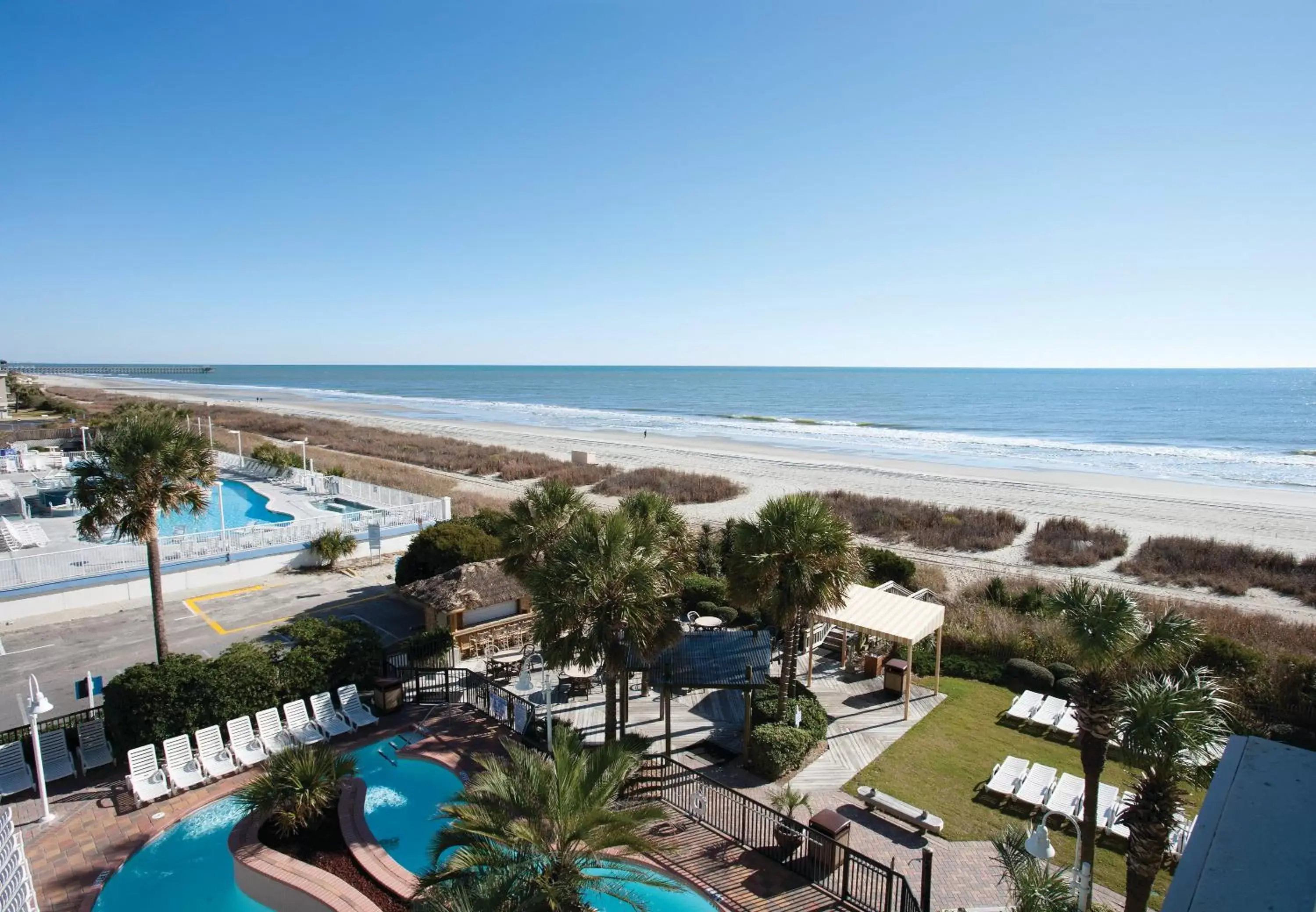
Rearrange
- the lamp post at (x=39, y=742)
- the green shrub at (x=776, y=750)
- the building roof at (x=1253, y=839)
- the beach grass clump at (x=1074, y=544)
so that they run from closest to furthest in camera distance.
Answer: the building roof at (x=1253, y=839), the lamp post at (x=39, y=742), the green shrub at (x=776, y=750), the beach grass clump at (x=1074, y=544)

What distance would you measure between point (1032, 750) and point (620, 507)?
8985mm

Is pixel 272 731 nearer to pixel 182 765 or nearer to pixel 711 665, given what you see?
pixel 182 765

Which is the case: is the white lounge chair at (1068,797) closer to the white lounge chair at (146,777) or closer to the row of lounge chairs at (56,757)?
the white lounge chair at (146,777)

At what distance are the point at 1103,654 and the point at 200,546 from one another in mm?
23960

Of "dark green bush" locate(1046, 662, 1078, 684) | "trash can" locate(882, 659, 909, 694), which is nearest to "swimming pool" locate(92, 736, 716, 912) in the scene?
"trash can" locate(882, 659, 909, 694)

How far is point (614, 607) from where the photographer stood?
10477mm

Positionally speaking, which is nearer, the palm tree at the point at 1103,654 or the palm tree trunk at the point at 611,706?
→ the palm tree at the point at 1103,654

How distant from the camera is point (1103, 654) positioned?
756 centimetres

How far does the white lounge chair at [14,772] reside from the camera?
11031mm

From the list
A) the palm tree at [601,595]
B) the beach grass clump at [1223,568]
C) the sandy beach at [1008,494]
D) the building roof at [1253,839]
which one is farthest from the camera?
the sandy beach at [1008,494]

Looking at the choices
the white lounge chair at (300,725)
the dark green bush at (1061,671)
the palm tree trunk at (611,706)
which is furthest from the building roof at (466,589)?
the dark green bush at (1061,671)

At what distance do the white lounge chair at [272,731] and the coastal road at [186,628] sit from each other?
440 cm

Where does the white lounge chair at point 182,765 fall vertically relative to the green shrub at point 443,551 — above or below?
below

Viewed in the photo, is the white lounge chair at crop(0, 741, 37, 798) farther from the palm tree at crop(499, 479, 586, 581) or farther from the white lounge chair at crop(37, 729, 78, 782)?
the palm tree at crop(499, 479, 586, 581)
